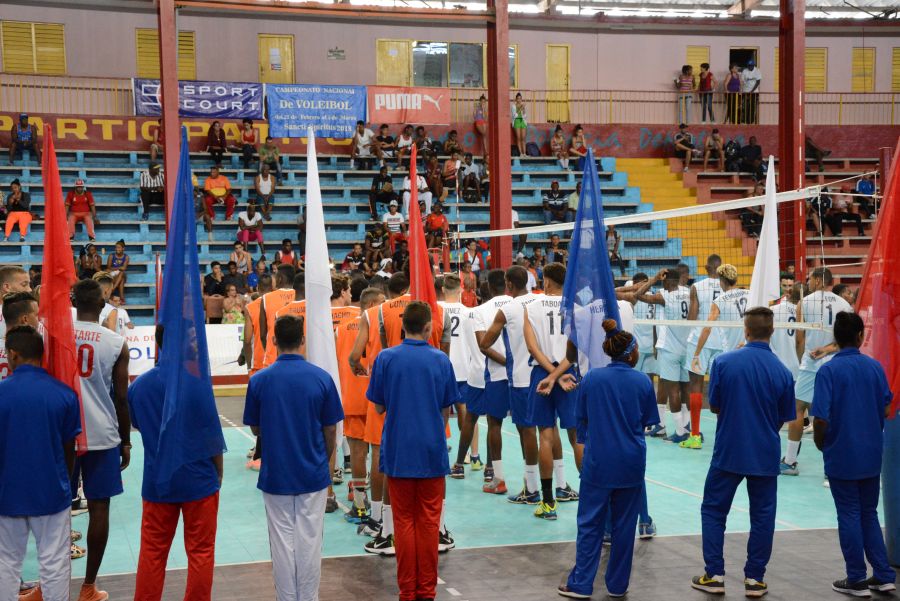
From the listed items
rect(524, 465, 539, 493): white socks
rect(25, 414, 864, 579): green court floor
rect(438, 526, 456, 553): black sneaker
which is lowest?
rect(25, 414, 864, 579): green court floor

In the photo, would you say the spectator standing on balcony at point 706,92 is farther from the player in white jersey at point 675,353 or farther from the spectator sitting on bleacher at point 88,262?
the spectator sitting on bleacher at point 88,262

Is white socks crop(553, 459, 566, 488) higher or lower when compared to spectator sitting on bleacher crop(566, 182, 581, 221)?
lower

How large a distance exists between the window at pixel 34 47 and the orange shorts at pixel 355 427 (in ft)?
68.4

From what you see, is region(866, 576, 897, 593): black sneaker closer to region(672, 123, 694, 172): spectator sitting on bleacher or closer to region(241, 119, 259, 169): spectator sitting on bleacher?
region(241, 119, 259, 169): spectator sitting on bleacher

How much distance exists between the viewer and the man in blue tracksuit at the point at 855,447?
6352 mm

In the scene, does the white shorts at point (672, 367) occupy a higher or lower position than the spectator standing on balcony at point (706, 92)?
A: lower

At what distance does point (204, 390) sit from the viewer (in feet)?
17.6

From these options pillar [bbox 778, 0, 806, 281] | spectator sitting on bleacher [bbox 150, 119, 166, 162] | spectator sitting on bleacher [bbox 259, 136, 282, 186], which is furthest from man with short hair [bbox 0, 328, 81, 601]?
spectator sitting on bleacher [bbox 259, 136, 282, 186]

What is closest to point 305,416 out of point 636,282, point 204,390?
point 204,390

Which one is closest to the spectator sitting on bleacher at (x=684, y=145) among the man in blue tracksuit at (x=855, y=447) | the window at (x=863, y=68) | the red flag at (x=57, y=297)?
the window at (x=863, y=68)

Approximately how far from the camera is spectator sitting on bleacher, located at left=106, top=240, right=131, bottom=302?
1989 cm

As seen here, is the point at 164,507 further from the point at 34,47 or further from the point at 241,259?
the point at 34,47

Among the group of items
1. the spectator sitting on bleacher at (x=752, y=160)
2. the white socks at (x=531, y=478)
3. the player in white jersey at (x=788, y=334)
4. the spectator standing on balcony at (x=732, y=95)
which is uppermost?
the spectator standing on balcony at (x=732, y=95)

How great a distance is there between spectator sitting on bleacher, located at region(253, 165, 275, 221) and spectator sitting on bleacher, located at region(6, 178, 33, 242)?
520 cm
